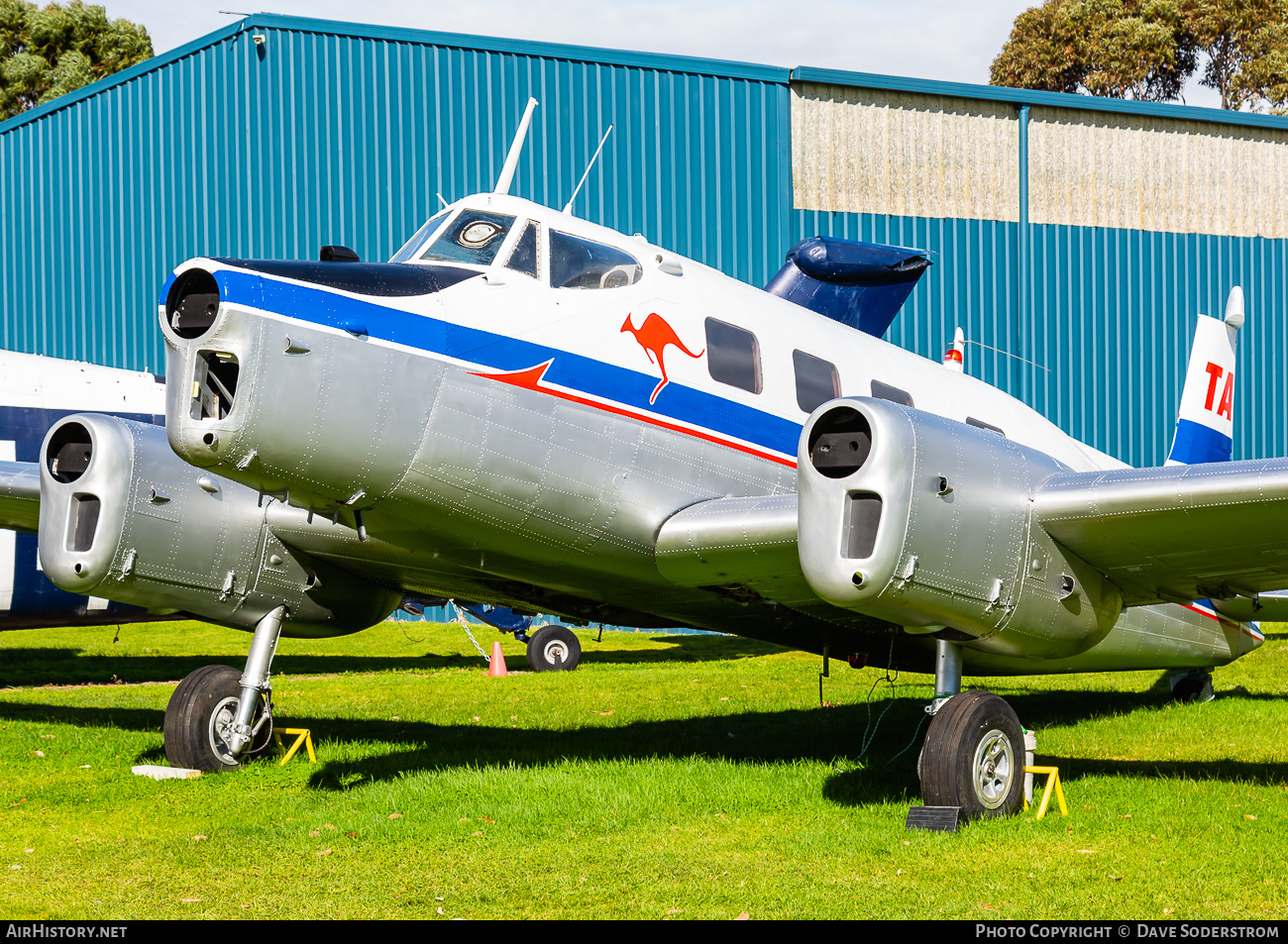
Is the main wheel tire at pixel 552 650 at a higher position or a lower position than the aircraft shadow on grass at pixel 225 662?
higher

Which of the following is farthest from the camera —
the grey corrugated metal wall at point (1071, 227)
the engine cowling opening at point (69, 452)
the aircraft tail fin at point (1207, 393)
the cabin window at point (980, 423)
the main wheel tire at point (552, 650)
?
the grey corrugated metal wall at point (1071, 227)

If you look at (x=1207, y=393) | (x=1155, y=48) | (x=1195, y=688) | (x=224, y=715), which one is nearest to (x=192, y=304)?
(x=224, y=715)

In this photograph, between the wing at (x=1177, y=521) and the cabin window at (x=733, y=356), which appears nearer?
the wing at (x=1177, y=521)

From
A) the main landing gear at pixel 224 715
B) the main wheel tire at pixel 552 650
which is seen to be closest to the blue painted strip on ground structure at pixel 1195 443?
the main landing gear at pixel 224 715

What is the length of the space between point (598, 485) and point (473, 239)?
5.75 feet

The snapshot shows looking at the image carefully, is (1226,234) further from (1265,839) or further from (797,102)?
(1265,839)

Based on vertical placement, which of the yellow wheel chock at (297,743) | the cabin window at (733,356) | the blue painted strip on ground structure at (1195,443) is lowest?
the yellow wheel chock at (297,743)

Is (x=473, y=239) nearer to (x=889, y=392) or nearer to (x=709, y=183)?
(x=889, y=392)

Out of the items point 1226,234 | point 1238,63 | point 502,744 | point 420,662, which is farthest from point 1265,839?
point 1238,63

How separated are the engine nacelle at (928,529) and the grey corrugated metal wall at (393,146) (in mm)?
18315

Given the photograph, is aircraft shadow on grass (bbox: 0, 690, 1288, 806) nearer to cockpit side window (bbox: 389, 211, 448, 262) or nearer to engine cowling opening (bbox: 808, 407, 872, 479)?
engine cowling opening (bbox: 808, 407, 872, 479)

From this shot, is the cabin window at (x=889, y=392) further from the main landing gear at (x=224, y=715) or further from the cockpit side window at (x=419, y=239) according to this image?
the main landing gear at (x=224, y=715)

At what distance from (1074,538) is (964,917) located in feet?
8.65

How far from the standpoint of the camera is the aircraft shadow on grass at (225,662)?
17.1 meters
